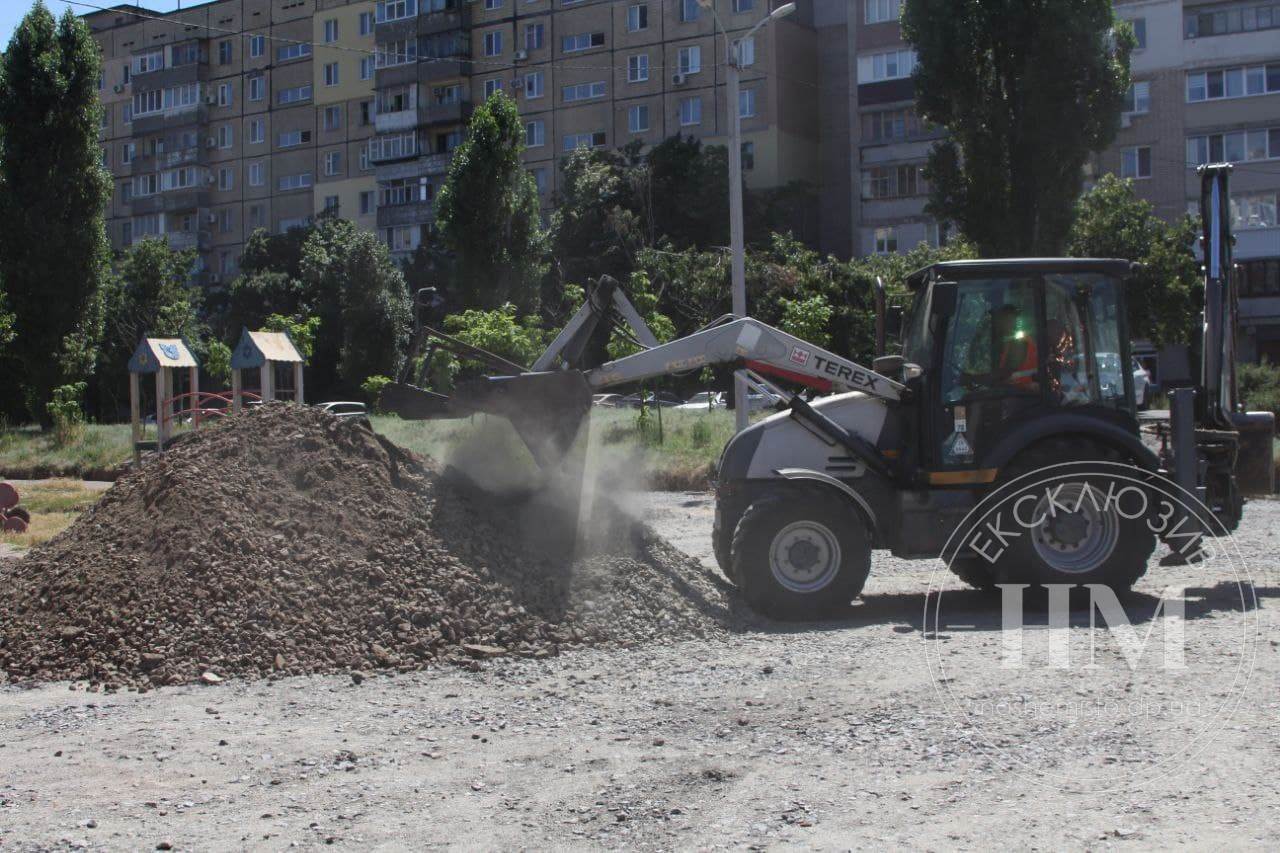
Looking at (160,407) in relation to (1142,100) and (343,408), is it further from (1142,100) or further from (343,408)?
(1142,100)

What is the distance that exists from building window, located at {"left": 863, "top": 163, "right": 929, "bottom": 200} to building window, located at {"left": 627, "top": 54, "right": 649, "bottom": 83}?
1271 cm

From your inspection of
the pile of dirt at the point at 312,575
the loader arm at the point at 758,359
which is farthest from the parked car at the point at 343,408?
the loader arm at the point at 758,359

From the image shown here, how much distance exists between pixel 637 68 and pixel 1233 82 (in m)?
27.4

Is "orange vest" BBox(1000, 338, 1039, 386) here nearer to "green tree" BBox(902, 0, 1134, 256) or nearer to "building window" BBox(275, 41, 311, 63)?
"green tree" BBox(902, 0, 1134, 256)

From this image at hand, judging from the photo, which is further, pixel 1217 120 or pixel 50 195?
pixel 1217 120

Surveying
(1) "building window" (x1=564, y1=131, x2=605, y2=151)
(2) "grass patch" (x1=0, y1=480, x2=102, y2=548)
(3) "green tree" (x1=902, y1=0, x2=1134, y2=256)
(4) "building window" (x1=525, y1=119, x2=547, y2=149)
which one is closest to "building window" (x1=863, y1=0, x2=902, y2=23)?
(1) "building window" (x1=564, y1=131, x2=605, y2=151)

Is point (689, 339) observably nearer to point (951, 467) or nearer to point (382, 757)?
point (951, 467)

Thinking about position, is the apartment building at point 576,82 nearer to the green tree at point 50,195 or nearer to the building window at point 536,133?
the building window at point 536,133

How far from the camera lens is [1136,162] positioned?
5500 centimetres

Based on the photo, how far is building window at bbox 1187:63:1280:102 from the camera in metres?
A: 52.7

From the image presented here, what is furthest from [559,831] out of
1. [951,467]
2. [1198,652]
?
[951,467]

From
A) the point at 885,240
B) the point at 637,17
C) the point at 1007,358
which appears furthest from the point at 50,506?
the point at 637,17

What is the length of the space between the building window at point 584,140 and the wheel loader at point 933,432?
5526 centimetres

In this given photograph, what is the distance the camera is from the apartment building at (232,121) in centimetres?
7625
